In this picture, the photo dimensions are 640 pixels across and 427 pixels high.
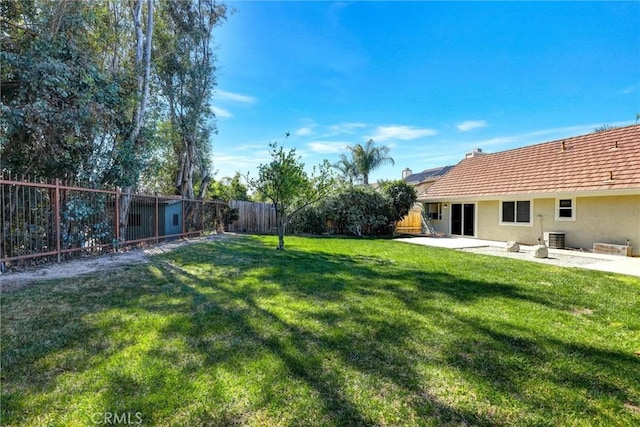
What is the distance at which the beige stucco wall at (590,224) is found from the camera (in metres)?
10.0

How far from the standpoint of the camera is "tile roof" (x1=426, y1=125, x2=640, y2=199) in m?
10.8

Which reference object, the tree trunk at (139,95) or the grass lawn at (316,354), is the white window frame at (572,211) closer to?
the grass lawn at (316,354)

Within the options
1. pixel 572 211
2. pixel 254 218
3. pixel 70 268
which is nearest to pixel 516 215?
pixel 572 211

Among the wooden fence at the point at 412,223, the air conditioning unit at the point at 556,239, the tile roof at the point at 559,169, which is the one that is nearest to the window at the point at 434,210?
the tile roof at the point at 559,169

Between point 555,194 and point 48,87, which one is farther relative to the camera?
point 555,194

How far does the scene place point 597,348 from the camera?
311 centimetres

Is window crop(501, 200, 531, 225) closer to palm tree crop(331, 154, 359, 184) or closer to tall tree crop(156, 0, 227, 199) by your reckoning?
tall tree crop(156, 0, 227, 199)

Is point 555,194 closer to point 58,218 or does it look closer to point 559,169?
point 559,169

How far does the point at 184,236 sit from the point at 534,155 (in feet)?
53.6

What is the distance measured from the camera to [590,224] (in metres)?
11.0

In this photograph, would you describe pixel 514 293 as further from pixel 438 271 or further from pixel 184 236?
pixel 184 236

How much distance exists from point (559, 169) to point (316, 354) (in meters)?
14.3

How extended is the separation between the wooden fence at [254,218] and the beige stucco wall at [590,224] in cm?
1188

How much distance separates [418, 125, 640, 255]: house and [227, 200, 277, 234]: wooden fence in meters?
9.29
